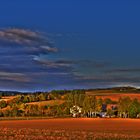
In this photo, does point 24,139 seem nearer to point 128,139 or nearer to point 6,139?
point 6,139

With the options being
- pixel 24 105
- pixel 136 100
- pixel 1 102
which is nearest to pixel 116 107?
pixel 136 100

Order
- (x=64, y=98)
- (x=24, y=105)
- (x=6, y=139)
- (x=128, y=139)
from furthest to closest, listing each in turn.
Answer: (x=64, y=98)
(x=24, y=105)
(x=128, y=139)
(x=6, y=139)

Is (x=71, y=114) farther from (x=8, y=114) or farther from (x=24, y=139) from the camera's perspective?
(x=24, y=139)

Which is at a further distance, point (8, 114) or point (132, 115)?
point (8, 114)

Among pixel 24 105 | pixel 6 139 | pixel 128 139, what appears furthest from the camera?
pixel 24 105

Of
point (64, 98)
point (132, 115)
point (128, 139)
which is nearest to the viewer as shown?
point (128, 139)

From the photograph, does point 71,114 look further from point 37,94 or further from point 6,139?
point 6,139

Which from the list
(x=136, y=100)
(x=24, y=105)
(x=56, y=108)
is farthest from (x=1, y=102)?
(x=136, y=100)

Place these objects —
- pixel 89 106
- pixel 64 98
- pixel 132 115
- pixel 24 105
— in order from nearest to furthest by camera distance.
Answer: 1. pixel 132 115
2. pixel 89 106
3. pixel 24 105
4. pixel 64 98

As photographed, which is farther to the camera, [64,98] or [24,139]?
[64,98]

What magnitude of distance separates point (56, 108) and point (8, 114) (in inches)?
684

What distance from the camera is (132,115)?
453 feet

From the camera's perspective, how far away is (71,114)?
14388 centimetres

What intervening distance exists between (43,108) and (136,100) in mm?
34979
